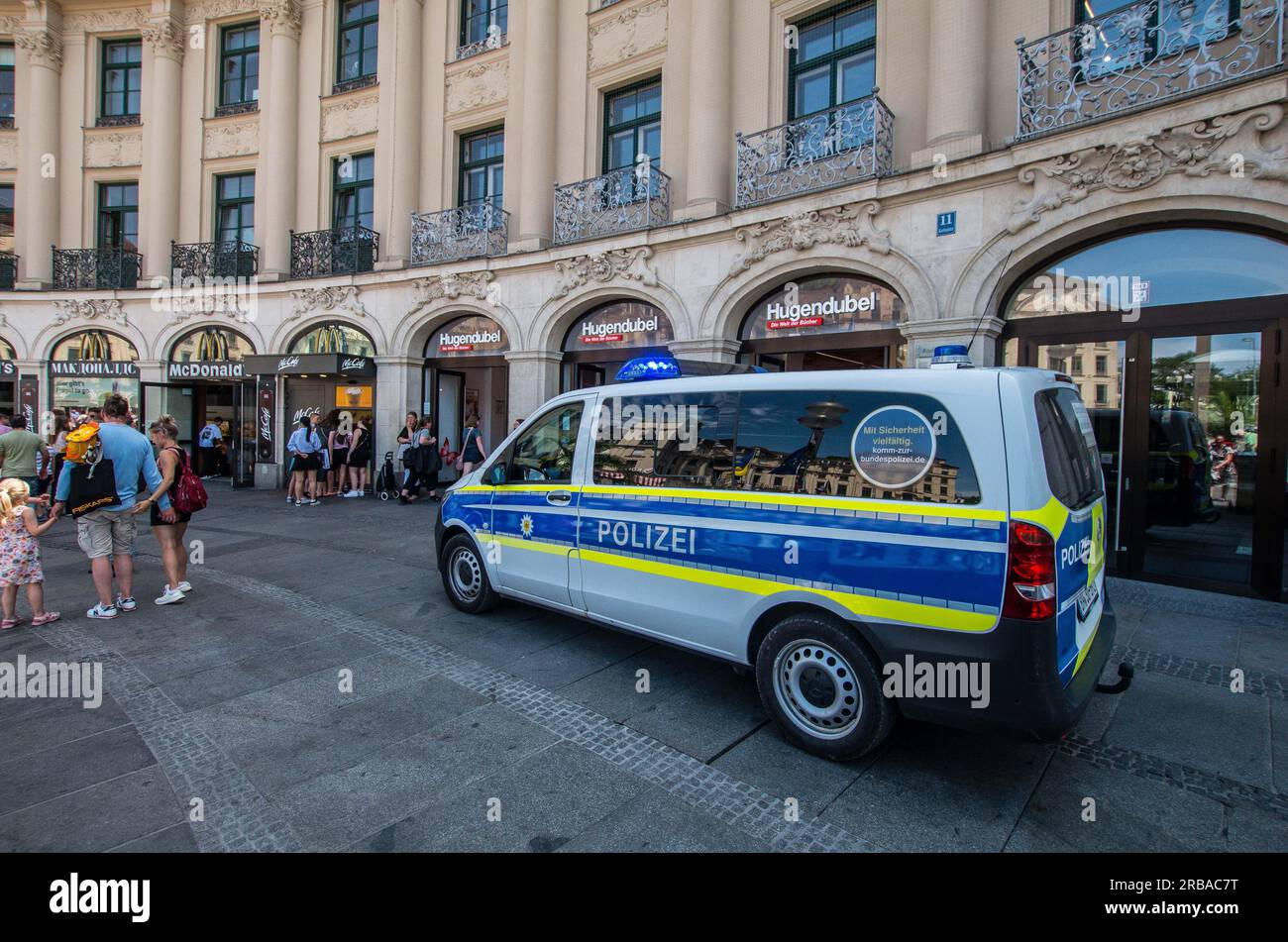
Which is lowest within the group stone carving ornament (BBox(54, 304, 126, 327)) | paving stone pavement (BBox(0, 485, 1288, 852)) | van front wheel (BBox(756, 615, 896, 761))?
paving stone pavement (BBox(0, 485, 1288, 852))

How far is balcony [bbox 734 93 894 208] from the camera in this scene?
30.7ft

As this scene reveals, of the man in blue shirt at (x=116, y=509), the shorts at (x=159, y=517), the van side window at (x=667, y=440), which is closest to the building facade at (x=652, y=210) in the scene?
the van side window at (x=667, y=440)

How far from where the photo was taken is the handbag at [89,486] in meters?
5.49

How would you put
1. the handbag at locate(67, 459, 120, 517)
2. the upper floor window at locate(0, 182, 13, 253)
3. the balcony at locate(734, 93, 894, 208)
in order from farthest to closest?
the upper floor window at locate(0, 182, 13, 253), the balcony at locate(734, 93, 894, 208), the handbag at locate(67, 459, 120, 517)

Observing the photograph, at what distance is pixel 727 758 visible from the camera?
3385 mm

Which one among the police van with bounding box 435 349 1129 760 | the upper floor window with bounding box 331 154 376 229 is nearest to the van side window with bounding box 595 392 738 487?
the police van with bounding box 435 349 1129 760

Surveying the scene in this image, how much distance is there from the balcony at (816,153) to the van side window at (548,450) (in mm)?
6652

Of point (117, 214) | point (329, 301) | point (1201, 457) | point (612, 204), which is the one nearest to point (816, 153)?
point (612, 204)

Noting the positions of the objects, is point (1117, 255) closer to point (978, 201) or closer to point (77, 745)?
point (978, 201)

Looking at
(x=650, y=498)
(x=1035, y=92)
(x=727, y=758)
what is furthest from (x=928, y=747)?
(x=1035, y=92)

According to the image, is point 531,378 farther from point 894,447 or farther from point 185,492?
point 894,447

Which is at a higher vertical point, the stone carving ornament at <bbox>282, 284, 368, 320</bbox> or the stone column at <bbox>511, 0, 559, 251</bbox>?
the stone column at <bbox>511, 0, 559, 251</bbox>

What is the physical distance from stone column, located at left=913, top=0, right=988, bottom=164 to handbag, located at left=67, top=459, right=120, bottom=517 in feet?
33.1

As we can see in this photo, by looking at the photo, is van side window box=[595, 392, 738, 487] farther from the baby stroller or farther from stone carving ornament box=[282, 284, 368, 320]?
stone carving ornament box=[282, 284, 368, 320]
